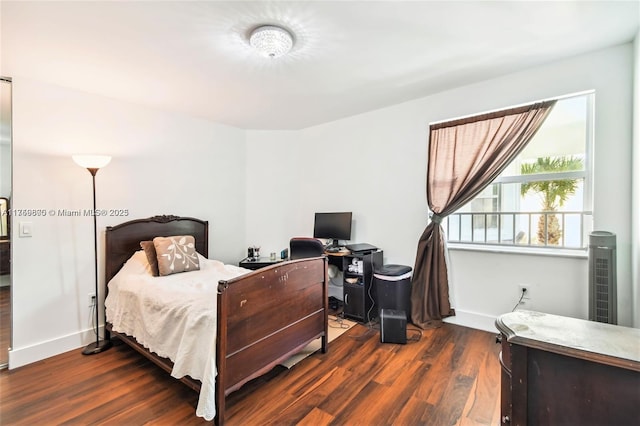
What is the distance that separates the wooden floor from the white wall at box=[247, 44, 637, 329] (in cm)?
72

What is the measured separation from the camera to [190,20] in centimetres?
176

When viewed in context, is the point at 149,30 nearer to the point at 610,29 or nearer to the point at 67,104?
the point at 67,104

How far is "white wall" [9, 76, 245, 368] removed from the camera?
2389 mm

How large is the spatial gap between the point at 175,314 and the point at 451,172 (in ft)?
9.30

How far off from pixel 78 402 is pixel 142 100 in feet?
9.00

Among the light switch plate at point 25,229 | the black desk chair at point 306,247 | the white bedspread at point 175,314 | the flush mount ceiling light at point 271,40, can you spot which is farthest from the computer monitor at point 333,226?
the light switch plate at point 25,229

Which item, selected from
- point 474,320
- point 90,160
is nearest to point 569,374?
point 474,320

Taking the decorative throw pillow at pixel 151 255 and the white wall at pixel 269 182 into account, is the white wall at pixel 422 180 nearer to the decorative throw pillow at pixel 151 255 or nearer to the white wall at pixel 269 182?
the white wall at pixel 269 182

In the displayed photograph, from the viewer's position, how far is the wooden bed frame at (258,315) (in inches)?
63.8

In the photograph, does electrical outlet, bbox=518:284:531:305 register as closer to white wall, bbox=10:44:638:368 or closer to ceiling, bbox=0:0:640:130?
white wall, bbox=10:44:638:368

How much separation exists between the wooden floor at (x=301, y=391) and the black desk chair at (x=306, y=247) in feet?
3.34

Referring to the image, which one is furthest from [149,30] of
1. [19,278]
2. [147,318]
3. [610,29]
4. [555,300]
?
[555,300]

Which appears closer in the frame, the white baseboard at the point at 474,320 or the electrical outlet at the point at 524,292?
the electrical outlet at the point at 524,292

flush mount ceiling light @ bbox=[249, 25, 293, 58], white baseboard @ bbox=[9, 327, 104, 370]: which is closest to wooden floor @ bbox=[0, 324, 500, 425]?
white baseboard @ bbox=[9, 327, 104, 370]
